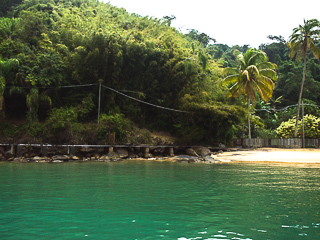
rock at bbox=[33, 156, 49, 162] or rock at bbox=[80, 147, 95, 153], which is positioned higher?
rock at bbox=[80, 147, 95, 153]

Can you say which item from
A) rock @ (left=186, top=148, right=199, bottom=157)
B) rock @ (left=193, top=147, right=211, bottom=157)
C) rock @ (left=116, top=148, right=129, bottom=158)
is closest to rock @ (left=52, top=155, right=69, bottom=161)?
rock @ (left=116, top=148, right=129, bottom=158)

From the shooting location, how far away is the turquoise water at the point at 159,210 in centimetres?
521

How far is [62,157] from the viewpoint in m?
22.5

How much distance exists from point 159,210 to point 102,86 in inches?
851

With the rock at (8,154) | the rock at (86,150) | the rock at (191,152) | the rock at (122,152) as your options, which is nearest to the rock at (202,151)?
the rock at (191,152)

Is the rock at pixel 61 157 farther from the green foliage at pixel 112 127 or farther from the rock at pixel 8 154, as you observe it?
the rock at pixel 8 154

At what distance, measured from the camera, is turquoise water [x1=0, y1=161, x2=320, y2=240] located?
5211 mm

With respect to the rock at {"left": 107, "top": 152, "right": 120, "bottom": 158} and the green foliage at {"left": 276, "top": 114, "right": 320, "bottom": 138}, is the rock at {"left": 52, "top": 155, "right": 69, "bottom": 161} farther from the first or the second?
the green foliage at {"left": 276, "top": 114, "right": 320, "bottom": 138}

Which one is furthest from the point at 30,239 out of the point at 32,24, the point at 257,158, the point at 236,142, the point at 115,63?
the point at 236,142

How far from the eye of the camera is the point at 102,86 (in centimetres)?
2731

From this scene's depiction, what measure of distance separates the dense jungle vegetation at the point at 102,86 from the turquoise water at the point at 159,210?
587 inches

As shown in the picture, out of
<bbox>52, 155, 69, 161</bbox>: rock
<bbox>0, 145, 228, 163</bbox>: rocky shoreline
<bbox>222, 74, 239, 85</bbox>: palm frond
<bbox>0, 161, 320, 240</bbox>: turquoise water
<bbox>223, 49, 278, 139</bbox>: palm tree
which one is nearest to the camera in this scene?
<bbox>0, 161, 320, 240</bbox>: turquoise water

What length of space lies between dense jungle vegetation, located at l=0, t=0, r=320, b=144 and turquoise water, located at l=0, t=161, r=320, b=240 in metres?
14.9

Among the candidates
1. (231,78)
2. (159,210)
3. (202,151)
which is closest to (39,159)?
(202,151)
